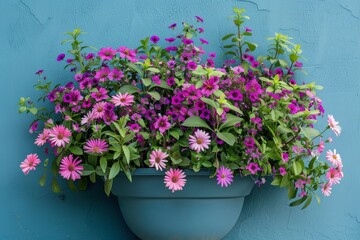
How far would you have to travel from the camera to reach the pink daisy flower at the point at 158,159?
1.66 metres

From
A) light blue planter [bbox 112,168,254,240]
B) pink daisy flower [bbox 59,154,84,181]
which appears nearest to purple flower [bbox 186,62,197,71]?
light blue planter [bbox 112,168,254,240]

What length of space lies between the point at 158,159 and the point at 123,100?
21 cm

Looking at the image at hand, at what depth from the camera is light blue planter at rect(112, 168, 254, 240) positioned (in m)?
1.74

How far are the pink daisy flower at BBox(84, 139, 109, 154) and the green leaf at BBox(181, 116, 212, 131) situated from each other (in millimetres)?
237

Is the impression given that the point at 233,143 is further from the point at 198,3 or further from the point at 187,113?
the point at 198,3

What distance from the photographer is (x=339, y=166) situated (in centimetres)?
184

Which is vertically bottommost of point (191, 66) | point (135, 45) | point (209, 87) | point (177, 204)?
point (177, 204)

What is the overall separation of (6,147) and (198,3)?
0.83 meters

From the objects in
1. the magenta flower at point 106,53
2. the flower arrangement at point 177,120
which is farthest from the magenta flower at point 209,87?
the magenta flower at point 106,53

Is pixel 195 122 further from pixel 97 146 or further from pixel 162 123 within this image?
pixel 97 146

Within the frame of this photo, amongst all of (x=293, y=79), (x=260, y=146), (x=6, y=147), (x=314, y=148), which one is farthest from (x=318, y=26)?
(x=6, y=147)

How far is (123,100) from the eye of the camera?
5.64 feet

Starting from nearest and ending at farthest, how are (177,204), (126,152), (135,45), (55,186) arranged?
(126,152) < (177,204) < (55,186) < (135,45)

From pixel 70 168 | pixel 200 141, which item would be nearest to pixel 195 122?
pixel 200 141
